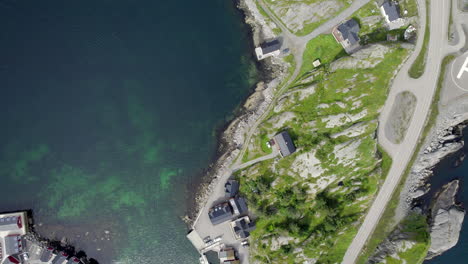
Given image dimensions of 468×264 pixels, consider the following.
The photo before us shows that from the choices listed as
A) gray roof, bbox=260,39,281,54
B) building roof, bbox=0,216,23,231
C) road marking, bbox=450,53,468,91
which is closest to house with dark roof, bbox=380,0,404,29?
road marking, bbox=450,53,468,91

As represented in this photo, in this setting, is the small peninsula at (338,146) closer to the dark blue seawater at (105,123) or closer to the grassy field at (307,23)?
the grassy field at (307,23)

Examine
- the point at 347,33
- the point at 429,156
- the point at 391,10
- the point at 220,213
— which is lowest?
the point at 429,156

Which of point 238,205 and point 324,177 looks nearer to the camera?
point 324,177

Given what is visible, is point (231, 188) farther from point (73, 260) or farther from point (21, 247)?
point (21, 247)

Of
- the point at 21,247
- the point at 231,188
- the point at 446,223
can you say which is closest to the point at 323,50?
the point at 231,188

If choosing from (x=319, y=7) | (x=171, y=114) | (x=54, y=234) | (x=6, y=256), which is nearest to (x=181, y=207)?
(x=171, y=114)

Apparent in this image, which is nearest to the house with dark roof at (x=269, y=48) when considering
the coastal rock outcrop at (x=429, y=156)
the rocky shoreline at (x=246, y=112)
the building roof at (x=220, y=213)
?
the rocky shoreline at (x=246, y=112)

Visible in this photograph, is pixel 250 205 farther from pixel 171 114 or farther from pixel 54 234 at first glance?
pixel 54 234
